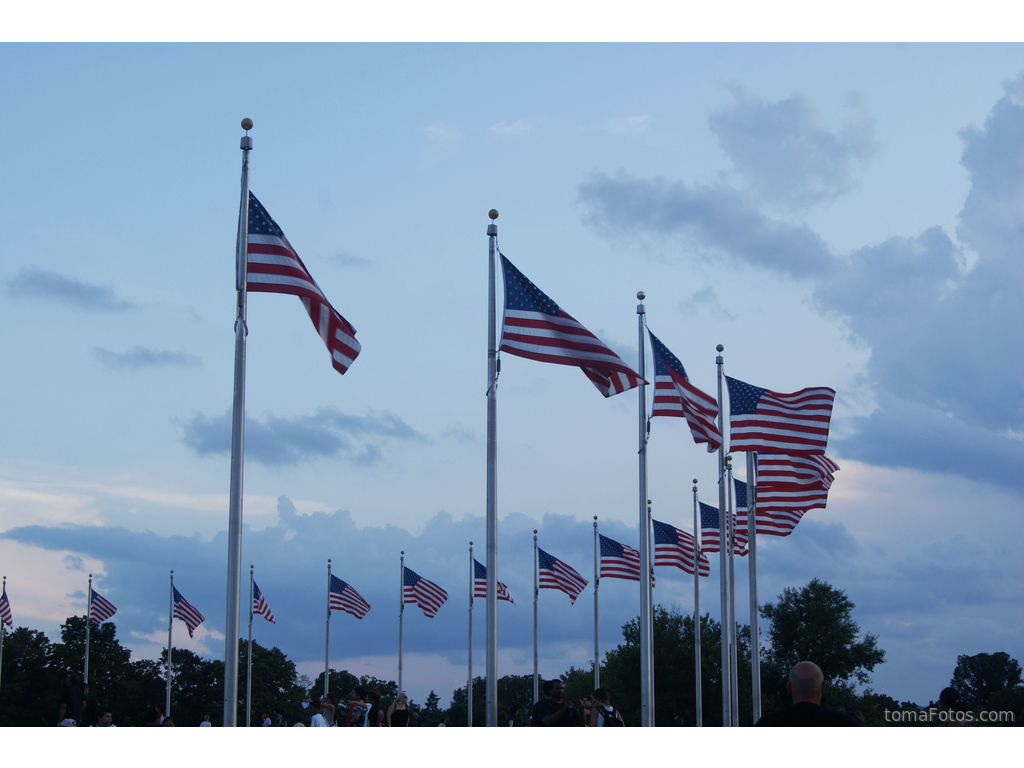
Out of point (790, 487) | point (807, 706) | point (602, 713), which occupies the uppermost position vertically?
point (790, 487)

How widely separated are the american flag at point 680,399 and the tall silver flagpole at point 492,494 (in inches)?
212

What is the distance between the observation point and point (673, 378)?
74.2 feet

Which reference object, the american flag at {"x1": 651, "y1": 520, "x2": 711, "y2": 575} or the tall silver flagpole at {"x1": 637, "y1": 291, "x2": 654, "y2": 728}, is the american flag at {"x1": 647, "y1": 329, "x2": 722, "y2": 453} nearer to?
the tall silver flagpole at {"x1": 637, "y1": 291, "x2": 654, "y2": 728}

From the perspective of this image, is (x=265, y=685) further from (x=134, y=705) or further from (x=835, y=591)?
(x=835, y=591)

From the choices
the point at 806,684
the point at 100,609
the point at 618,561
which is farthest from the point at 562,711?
the point at 100,609

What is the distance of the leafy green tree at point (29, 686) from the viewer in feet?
267

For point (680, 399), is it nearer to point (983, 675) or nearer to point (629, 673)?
point (629, 673)

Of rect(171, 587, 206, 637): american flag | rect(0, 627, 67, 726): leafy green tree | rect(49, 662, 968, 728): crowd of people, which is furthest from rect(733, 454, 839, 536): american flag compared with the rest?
rect(0, 627, 67, 726): leafy green tree

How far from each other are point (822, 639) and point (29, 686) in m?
61.6

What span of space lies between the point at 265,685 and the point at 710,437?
93.9 meters

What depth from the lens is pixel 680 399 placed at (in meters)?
22.3

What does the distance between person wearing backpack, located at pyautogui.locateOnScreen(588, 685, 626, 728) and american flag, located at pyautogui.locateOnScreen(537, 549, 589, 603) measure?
22.8m

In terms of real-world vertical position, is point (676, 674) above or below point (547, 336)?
below

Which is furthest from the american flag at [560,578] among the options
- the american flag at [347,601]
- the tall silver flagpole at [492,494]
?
the tall silver flagpole at [492,494]
